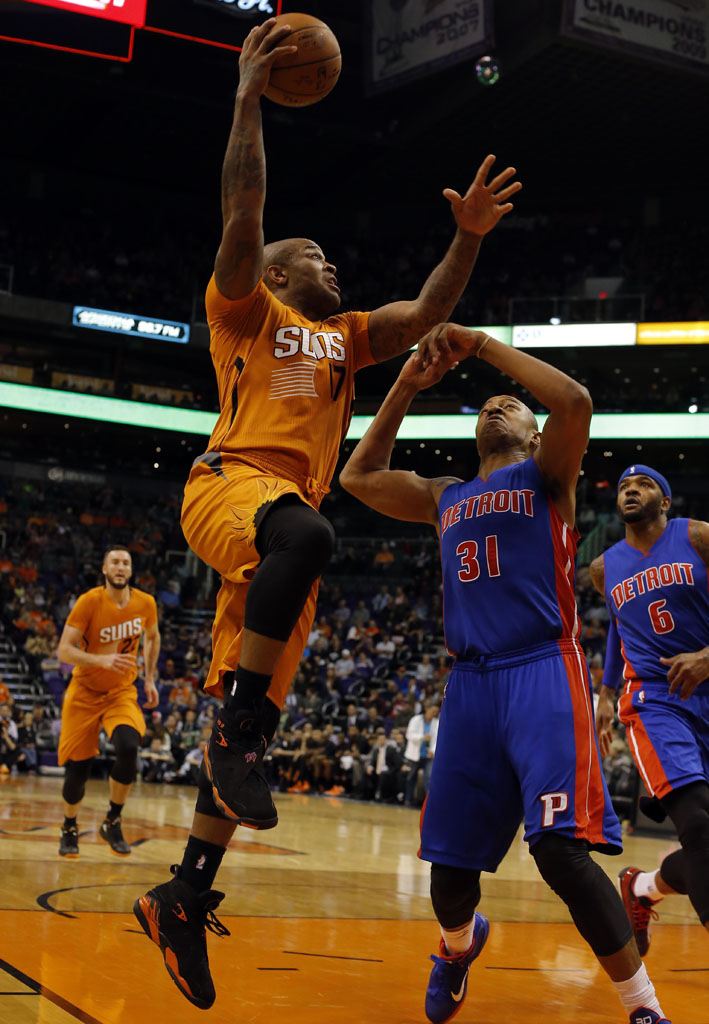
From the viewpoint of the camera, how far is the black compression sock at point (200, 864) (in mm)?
3824

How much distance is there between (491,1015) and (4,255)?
2787 centimetres

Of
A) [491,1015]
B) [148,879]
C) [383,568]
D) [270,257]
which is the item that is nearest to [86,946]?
[491,1015]

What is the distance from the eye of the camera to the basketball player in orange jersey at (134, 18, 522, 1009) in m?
3.61

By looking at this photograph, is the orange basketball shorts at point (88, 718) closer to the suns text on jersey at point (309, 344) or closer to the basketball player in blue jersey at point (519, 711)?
the basketball player in blue jersey at point (519, 711)

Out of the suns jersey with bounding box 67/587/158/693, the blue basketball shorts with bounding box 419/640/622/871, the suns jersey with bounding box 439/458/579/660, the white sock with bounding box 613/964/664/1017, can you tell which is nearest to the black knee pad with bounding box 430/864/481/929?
the blue basketball shorts with bounding box 419/640/622/871

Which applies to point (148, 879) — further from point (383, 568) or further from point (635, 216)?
point (635, 216)

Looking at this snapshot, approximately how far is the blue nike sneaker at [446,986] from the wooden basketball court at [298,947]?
0.10 metres

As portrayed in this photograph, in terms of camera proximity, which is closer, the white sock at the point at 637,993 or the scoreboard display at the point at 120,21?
the white sock at the point at 637,993

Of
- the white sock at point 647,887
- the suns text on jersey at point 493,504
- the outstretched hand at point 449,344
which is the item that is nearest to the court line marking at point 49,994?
the suns text on jersey at point 493,504

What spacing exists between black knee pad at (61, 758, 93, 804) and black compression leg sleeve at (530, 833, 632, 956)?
565cm

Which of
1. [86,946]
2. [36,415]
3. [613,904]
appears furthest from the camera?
[36,415]

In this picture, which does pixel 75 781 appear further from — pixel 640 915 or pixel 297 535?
pixel 297 535

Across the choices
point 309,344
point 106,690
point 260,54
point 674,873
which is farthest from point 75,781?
point 260,54

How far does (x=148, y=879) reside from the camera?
7332 mm
